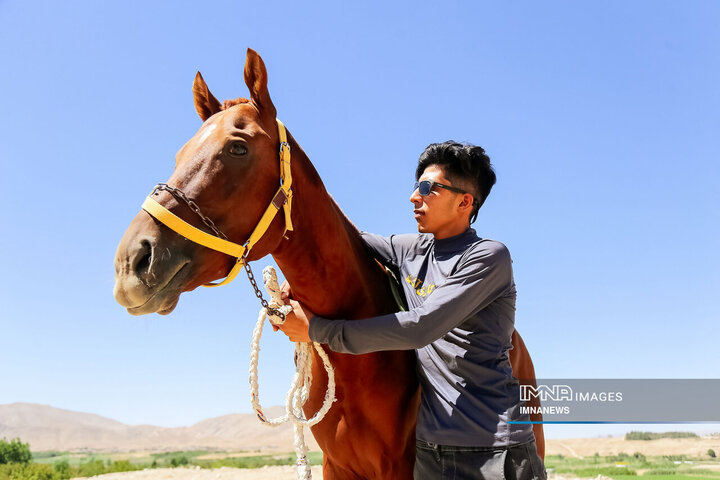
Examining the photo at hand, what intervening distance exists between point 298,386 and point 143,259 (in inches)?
46.6

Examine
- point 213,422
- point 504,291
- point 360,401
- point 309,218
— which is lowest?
point 213,422

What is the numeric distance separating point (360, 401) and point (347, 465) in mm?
440

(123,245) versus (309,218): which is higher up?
(309,218)

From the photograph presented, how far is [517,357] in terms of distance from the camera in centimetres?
387

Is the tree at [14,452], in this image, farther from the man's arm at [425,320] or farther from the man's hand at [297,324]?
the man's arm at [425,320]

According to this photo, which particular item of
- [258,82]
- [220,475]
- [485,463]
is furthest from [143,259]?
[220,475]

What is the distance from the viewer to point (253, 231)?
7.76 feet

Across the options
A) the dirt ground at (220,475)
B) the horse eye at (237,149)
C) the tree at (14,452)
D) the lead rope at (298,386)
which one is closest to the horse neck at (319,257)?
the lead rope at (298,386)

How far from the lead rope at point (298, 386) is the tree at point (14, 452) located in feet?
60.3

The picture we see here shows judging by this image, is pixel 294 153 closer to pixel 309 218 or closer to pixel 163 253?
pixel 309 218

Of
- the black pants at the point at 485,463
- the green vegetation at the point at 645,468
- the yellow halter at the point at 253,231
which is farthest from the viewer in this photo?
the green vegetation at the point at 645,468

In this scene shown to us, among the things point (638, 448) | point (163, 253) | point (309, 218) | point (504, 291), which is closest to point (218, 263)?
point (163, 253)

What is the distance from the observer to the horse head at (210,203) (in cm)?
202

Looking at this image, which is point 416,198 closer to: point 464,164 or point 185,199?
point 464,164
